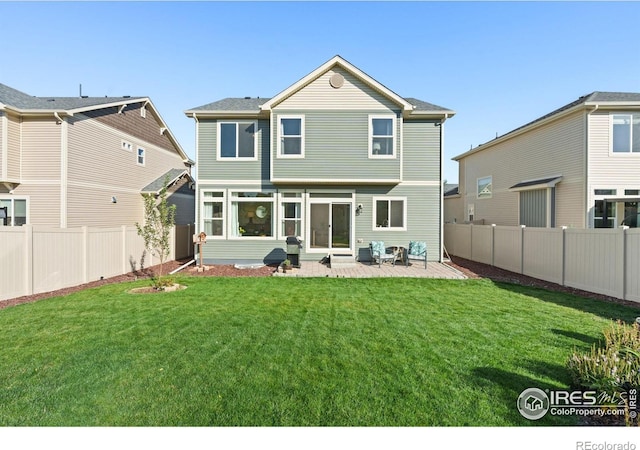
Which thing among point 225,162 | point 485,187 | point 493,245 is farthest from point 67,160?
point 485,187

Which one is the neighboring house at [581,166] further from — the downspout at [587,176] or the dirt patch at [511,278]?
the dirt patch at [511,278]

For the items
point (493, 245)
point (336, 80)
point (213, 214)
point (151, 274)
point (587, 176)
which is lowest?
point (151, 274)

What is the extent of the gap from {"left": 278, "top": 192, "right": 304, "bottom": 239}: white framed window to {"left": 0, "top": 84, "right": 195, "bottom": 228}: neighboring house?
18.5 ft

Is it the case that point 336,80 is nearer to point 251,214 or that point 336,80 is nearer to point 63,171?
point 251,214

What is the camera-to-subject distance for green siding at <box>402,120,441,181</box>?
12.5m

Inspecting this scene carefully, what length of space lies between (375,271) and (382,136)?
5444 millimetres

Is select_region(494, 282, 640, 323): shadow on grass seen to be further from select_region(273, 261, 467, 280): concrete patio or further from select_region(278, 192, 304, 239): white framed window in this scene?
select_region(278, 192, 304, 239): white framed window

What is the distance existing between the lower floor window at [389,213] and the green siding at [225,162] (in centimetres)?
496

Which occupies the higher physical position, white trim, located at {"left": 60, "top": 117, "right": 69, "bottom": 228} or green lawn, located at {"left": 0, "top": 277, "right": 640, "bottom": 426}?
white trim, located at {"left": 60, "top": 117, "right": 69, "bottom": 228}

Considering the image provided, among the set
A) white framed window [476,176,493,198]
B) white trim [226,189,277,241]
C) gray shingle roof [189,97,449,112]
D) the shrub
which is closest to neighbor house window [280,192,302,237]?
white trim [226,189,277,241]

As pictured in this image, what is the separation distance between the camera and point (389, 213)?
1262 centimetres

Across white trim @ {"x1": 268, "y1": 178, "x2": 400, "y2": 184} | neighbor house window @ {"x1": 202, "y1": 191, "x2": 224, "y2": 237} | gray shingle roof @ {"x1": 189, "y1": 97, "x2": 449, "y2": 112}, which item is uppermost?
gray shingle roof @ {"x1": 189, "y1": 97, "x2": 449, "y2": 112}

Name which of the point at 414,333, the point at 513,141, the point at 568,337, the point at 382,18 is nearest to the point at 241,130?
the point at 382,18

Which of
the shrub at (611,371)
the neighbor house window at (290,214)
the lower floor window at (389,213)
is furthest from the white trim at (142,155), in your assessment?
the shrub at (611,371)
